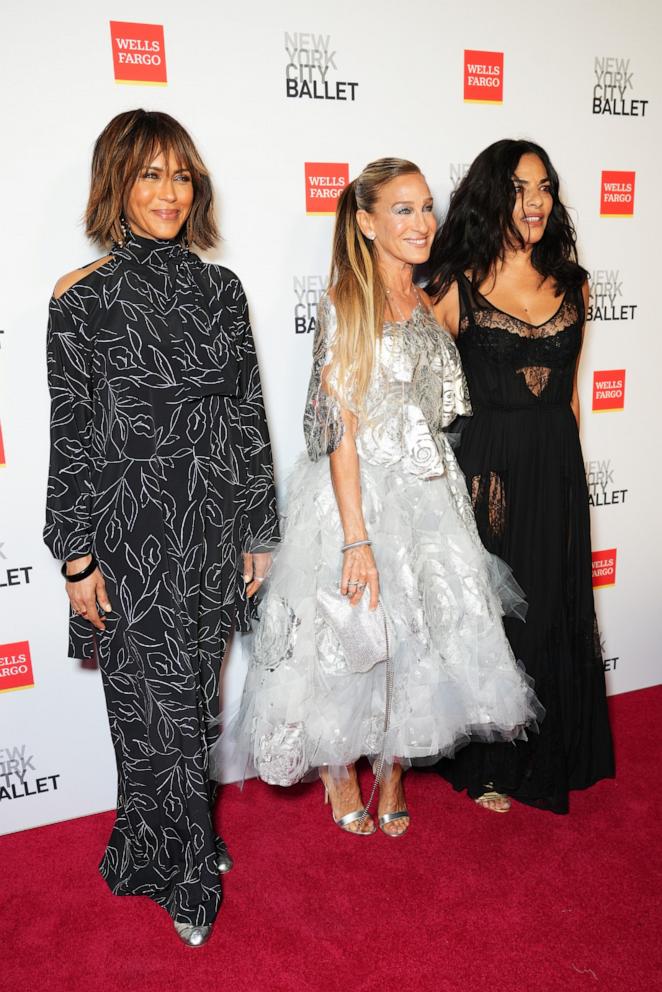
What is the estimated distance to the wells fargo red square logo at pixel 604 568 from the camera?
325 cm

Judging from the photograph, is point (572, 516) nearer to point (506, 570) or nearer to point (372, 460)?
point (506, 570)

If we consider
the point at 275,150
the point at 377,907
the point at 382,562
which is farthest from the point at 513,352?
the point at 377,907

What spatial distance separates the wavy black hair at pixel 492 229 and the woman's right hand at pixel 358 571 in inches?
31.5

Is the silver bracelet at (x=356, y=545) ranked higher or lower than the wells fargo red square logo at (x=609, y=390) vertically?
lower

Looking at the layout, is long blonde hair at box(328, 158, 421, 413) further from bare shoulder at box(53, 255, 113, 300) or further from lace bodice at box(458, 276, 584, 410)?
bare shoulder at box(53, 255, 113, 300)

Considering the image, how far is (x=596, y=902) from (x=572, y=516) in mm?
1049

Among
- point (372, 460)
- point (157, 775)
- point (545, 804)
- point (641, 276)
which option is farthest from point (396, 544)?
point (641, 276)

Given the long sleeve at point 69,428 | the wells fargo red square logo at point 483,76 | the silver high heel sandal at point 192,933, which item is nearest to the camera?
the long sleeve at point 69,428

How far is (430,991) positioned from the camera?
193 cm

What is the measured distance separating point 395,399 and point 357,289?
0.29m

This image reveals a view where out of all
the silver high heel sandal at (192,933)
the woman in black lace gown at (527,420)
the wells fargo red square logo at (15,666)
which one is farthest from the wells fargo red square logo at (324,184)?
the silver high heel sandal at (192,933)

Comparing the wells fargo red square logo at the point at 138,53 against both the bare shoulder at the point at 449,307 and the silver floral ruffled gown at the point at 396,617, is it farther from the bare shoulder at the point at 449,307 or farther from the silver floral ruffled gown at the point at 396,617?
the bare shoulder at the point at 449,307

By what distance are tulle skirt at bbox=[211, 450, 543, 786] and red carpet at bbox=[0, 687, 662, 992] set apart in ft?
1.16

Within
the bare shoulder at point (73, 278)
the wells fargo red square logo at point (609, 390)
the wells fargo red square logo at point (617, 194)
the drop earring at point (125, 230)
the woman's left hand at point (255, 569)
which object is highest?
the wells fargo red square logo at point (617, 194)
